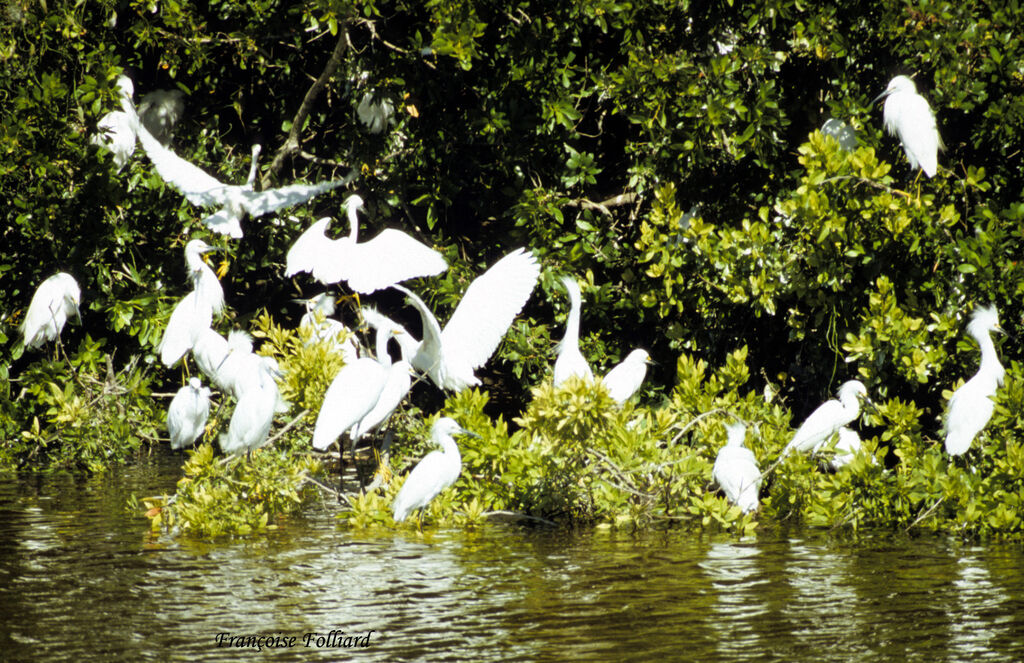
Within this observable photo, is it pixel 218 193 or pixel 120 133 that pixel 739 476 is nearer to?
pixel 218 193

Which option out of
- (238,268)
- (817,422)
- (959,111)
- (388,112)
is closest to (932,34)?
(959,111)

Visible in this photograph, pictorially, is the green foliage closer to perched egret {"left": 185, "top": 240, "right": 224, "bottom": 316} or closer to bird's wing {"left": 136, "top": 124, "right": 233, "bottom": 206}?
perched egret {"left": 185, "top": 240, "right": 224, "bottom": 316}

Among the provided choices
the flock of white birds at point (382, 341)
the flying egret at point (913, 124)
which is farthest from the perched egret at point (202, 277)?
the flying egret at point (913, 124)

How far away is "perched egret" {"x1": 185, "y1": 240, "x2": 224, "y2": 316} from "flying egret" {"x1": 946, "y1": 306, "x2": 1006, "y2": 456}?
173 inches

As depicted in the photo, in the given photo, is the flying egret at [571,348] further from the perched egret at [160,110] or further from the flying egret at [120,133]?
the perched egret at [160,110]

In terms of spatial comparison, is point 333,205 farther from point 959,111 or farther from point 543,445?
point 959,111

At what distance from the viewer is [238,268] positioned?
29.3 feet

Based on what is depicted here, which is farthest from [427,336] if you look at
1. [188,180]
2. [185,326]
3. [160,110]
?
[160,110]

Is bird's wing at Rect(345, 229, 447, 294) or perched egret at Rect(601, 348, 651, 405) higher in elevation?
bird's wing at Rect(345, 229, 447, 294)

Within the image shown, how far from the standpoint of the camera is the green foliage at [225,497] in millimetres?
5953

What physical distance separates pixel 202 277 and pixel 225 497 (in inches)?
69.6

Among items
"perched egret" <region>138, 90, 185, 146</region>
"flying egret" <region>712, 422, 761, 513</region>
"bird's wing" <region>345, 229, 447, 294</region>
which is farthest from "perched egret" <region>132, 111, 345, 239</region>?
"flying egret" <region>712, 422, 761, 513</region>

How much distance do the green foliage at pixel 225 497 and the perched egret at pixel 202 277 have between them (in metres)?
1.25

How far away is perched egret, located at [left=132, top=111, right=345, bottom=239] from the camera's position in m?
7.63
